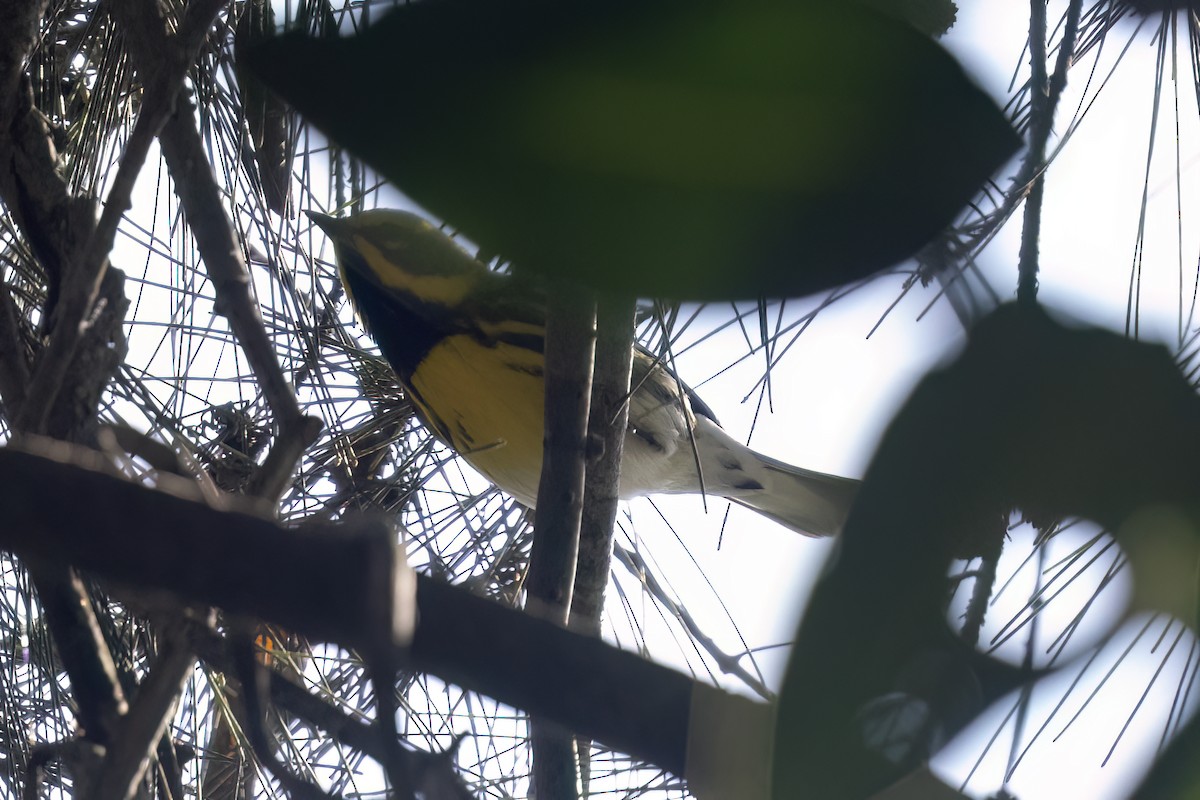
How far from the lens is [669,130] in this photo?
399 millimetres

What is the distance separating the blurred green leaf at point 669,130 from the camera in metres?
0.37

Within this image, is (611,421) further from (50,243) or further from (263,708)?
(263,708)

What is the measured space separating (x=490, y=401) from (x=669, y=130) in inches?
73.2

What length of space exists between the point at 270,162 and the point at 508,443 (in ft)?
2.42

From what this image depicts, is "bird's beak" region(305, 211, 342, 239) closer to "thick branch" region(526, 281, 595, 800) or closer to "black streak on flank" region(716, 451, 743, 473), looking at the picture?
"thick branch" region(526, 281, 595, 800)

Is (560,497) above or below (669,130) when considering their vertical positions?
above

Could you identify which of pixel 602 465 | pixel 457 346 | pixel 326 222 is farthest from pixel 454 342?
pixel 602 465

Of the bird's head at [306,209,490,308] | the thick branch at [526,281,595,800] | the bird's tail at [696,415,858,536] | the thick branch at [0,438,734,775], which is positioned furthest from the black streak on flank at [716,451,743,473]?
the thick branch at [0,438,734,775]

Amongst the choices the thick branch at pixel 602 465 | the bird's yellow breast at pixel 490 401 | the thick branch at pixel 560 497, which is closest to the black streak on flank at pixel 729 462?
the bird's yellow breast at pixel 490 401

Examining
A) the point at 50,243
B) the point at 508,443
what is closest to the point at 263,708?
the point at 50,243

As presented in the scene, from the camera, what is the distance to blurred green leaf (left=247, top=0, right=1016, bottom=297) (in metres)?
0.37

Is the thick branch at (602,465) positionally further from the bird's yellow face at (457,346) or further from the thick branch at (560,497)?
the bird's yellow face at (457,346)

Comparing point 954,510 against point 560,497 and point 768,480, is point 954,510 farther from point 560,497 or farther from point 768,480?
point 768,480

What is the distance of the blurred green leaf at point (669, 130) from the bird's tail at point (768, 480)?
7.77 feet
